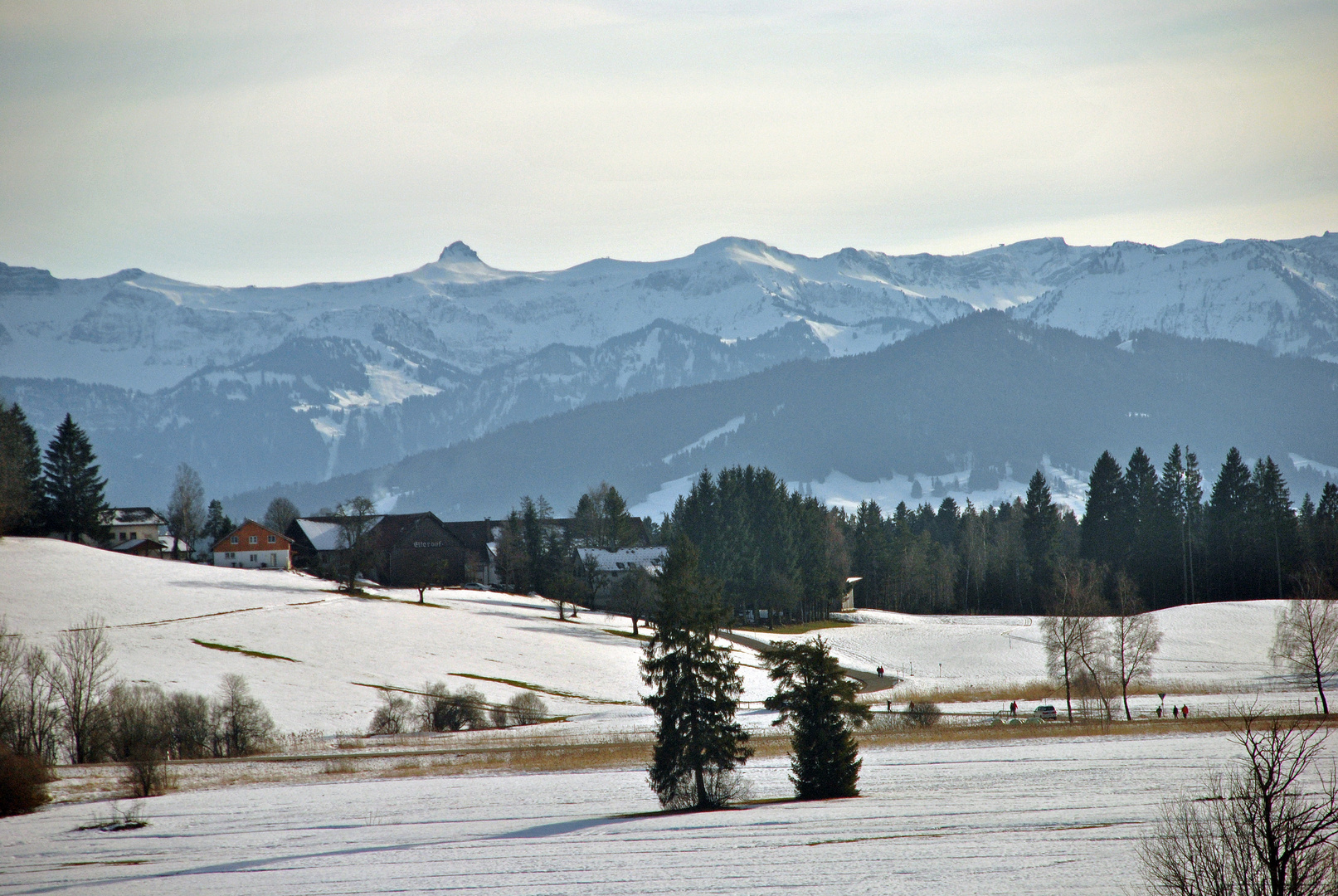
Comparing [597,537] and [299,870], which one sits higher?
[597,537]

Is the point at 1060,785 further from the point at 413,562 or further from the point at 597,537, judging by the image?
the point at 597,537

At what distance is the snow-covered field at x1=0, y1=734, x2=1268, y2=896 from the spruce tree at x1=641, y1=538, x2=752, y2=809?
5.14ft

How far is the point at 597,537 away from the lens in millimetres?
141625

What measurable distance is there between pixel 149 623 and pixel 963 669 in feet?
205

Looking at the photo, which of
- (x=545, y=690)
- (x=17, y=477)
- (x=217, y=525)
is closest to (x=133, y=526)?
(x=217, y=525)

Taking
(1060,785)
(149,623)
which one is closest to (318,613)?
(149,623)

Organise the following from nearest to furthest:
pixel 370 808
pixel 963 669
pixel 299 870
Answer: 1. pixel 299 870
2. pixel 370 808
3. pixel 963 669

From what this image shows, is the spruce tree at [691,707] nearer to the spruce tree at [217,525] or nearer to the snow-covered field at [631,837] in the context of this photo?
the snow-covered field at [631,837]

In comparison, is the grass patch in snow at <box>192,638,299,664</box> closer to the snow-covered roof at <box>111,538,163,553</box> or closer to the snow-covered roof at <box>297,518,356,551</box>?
the snow-covered roof at <box>297,518,356,551</box>

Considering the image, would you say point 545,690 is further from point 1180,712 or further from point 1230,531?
point 1230,531

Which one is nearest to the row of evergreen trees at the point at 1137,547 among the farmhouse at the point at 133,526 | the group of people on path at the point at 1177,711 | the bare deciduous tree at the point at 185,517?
the group of people on path at the point at 1177,711

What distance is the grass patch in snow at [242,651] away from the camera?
222 feet

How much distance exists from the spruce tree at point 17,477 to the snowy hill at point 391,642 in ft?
14.1

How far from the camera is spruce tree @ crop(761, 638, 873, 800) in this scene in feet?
107
